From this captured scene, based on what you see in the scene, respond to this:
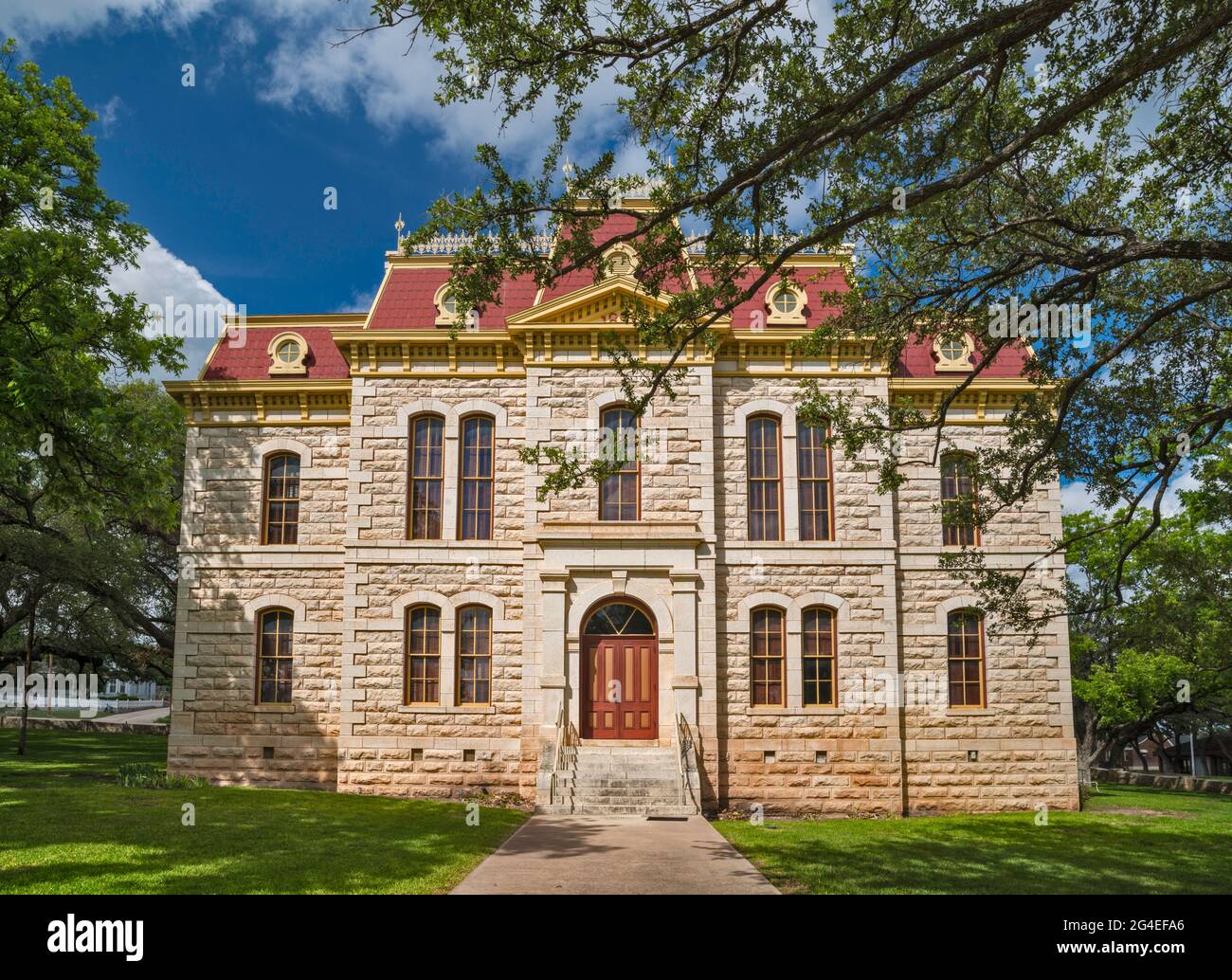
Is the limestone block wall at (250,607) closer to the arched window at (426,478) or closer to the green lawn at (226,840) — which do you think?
the green lawn at (226,840)

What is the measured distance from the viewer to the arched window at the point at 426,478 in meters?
19.3

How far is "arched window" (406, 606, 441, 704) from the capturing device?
61.7 feet

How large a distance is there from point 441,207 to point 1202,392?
980 cm

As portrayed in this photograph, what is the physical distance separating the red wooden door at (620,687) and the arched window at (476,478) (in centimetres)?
327

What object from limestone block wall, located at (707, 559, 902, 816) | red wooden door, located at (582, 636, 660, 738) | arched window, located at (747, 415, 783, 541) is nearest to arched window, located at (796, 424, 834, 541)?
arched window, located at (747, 415, 783, 541)

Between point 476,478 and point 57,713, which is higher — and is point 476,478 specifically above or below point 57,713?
above

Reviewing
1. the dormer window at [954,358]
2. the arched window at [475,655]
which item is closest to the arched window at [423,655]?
the arched window at [475,655]

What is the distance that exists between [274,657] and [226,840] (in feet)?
28.1

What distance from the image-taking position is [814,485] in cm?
1936

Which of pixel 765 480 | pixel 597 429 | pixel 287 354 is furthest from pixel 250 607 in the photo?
pixel 765 480

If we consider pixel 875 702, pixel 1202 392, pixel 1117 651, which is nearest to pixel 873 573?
pixel 875 702

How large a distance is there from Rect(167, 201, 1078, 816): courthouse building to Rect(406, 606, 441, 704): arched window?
0.06 metres

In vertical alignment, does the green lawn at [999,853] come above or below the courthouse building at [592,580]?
below

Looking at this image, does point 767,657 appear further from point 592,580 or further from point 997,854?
point 997,854
